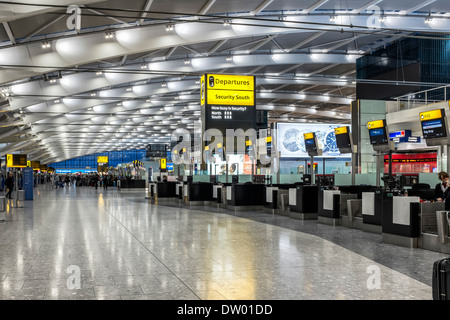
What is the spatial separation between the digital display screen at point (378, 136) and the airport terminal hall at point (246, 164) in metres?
0.04

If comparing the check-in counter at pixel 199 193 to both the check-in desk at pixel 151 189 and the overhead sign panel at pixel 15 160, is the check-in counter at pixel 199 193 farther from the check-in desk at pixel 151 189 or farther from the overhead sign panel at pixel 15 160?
the overhead sign panel at pixel 15 160

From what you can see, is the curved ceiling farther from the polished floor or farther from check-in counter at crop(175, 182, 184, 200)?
check-in counter at crop(175, 182, 184, 200)

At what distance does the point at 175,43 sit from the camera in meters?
19.9

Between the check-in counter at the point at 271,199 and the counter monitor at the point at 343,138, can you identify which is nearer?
the counter monitor at the point at 343,138

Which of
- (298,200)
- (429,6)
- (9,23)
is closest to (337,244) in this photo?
(298,200)

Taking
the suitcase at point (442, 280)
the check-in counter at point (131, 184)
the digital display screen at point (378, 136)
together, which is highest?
the digital display screen at point (378, 136)

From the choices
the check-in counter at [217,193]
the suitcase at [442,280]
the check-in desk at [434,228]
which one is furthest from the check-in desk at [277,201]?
the suitcase at [442,280]

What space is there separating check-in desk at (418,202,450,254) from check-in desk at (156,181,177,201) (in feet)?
61.8

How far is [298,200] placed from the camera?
14.9 meters

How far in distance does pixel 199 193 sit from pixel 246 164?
6474 mm

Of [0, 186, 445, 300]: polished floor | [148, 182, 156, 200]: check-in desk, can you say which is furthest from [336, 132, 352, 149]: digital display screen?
[148, 182, 156, 200]: check-in desk

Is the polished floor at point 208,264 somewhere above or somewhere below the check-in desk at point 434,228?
below

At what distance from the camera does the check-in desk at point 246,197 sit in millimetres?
18688

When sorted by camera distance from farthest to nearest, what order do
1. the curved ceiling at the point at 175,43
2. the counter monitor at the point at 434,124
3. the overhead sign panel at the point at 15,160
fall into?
the overhead sign panel at the point at 15,160
the curved ceiling at the point at 175,43
the counter monitor at the point at 434,124
